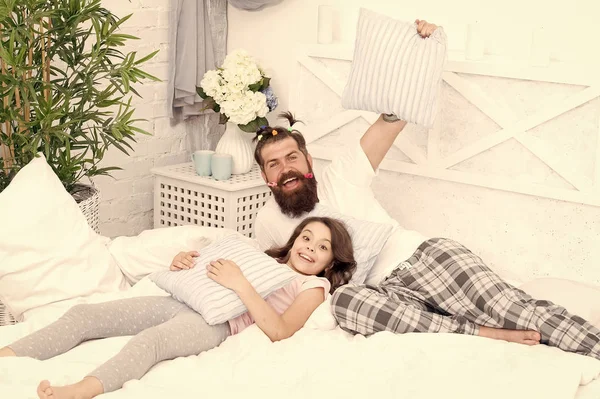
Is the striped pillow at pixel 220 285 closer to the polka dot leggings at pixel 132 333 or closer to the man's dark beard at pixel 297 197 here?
the polka dot leggings at pixel 132 333

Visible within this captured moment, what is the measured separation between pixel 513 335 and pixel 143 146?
2087mm

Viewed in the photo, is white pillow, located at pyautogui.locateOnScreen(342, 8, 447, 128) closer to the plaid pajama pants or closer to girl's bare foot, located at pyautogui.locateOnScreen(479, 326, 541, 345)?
the plaid pajama pants

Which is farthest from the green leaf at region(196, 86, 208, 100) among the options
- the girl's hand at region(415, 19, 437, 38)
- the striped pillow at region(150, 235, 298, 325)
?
the striped pillow at region(150, 235, 298, 325)

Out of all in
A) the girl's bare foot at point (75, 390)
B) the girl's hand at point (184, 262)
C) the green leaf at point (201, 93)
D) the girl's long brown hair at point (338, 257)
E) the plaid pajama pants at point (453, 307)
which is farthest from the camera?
the green leaf at point (201, 93)

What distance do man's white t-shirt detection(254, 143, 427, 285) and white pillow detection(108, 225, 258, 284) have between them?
24 centimetres

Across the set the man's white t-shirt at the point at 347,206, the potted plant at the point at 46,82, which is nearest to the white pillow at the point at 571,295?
the man's white t-shirt at the point at 347,206

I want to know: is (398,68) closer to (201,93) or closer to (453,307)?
(453,307)

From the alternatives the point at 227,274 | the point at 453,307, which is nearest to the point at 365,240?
the point at 453,307

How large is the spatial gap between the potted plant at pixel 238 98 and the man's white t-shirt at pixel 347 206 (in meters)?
0.65

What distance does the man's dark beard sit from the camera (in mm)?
2932

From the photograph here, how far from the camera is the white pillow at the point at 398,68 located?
9.68ft

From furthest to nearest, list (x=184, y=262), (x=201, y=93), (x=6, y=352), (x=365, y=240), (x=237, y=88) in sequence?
(x=201, y=93) < (x=237, y=88) < (x=365, y=240) < (x=184, y=262) < (x=6, y=352)

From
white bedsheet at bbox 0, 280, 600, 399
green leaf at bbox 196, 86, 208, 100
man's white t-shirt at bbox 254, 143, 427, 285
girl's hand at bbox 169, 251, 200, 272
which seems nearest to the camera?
white bedsheet at bbox 0, 280, 600, 399

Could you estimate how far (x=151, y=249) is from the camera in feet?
9.35
